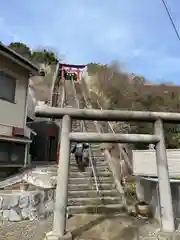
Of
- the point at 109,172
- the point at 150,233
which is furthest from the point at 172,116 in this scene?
the point at 109,172

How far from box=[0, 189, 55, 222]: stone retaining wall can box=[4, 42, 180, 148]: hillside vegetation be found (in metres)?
7.08

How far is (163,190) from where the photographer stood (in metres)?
5.77

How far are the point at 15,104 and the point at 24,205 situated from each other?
5189 millimetres

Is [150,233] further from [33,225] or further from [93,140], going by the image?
[33,225]

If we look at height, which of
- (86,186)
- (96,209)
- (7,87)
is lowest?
(96,209)

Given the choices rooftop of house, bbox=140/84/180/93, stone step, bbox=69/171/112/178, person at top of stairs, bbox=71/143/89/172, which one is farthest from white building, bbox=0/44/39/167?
rooftop of house, bbox=140/84/180/93

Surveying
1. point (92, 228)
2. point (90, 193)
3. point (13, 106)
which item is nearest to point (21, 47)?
point (13, 106)

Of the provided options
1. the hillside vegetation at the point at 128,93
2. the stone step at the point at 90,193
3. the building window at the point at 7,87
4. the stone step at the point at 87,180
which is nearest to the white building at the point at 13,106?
the building window at the point at 7,87

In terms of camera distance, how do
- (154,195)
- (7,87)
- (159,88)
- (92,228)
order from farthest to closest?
1. (159,88)
2. (7,87)
3. (154,195)
4. (92,228)

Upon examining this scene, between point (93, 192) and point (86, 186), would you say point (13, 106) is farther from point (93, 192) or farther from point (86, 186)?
point (93, 192)

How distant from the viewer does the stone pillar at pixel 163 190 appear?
5586 mm

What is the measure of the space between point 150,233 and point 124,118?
2939mm

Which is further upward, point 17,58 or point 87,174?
point 17,58

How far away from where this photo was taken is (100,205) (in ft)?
25.4
